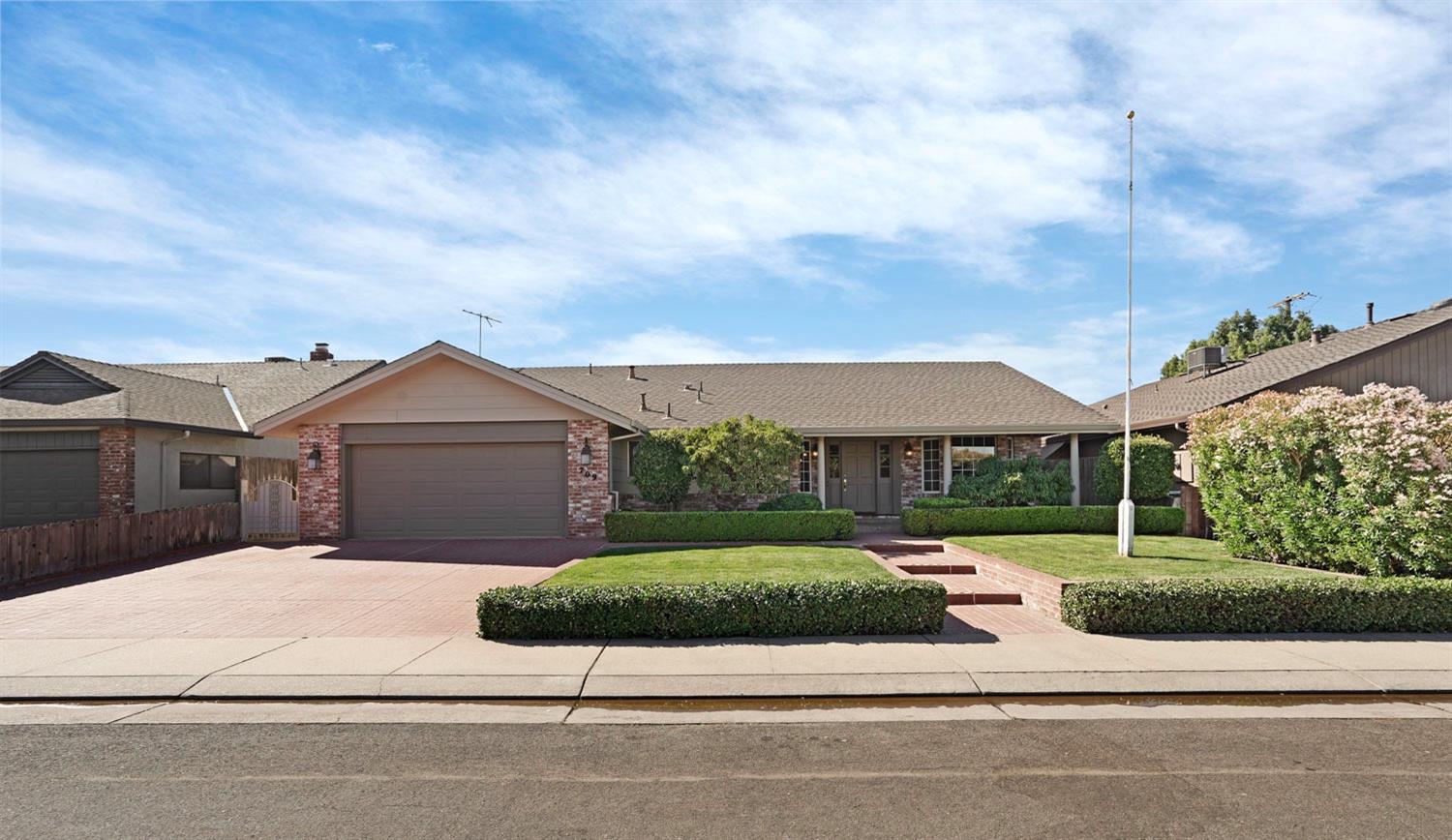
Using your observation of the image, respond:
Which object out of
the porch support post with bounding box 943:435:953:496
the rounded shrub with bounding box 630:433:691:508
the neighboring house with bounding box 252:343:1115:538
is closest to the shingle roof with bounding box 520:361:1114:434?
the neighboring house with bounding box 252:343:1115:538

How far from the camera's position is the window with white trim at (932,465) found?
21453 millimetres

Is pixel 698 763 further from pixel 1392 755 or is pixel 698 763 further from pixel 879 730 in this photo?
pixel 1392 755

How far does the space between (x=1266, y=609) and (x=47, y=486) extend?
72.6 feet

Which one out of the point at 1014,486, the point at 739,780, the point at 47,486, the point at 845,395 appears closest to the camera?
the point at 739,780

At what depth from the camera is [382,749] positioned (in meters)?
5.61

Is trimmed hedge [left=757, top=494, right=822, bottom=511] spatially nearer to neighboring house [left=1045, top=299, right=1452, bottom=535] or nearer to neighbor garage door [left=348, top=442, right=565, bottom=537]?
neighbor garage door [left=348, top=442, right=565, bottom=537]

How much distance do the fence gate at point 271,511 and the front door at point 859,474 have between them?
1371cm

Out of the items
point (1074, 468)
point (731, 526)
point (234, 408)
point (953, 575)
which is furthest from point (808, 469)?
point (234, 408)

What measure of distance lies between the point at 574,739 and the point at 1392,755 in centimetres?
553

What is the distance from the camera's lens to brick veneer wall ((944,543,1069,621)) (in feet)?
31.6

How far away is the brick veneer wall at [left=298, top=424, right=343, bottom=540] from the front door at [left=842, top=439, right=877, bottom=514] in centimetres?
1249

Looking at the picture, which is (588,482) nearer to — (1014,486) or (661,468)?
(661,468)

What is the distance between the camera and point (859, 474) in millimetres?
21875

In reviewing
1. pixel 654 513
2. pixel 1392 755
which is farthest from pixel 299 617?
pixel 1392 755
